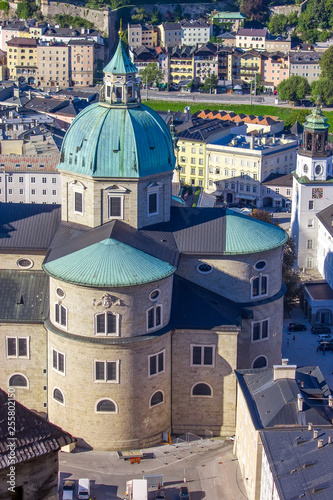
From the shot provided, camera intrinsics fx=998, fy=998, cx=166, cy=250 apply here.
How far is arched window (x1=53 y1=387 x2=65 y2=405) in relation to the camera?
73.2 metres

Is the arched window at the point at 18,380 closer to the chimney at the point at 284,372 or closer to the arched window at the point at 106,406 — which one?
the arched window at the point at 106,406

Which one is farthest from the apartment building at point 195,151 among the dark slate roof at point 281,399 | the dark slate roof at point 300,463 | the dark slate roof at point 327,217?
the dark slate roof at point 300,463

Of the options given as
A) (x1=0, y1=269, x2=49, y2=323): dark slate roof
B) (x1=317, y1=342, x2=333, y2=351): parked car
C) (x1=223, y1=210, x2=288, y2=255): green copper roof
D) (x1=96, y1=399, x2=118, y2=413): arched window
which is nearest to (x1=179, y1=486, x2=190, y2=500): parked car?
(x1=96, y1=399, x2=118, y2=413): arched window

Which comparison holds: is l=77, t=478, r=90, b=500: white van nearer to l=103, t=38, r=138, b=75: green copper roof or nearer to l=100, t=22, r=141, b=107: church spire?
l=100, t=22, r=141, b=107: church spire

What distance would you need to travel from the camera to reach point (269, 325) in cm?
7888

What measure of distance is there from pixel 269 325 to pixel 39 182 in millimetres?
59842

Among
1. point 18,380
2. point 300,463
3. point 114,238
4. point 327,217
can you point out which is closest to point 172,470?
point 300,463

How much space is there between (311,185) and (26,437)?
86497mm

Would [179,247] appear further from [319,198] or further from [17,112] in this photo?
[17,112]

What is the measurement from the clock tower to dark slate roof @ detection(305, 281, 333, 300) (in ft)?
34.2

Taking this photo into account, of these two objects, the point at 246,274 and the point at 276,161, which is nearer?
the point at 246,274

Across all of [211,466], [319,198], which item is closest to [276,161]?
[319,198]

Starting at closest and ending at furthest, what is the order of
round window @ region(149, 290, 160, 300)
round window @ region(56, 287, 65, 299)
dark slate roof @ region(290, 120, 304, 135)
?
round window @ region(149, 290, 160, 300), round window @ region(56, 287, 65, 299), dark slate roof @ region(290, 120, 304, 135)

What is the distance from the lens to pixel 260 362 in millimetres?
78938
